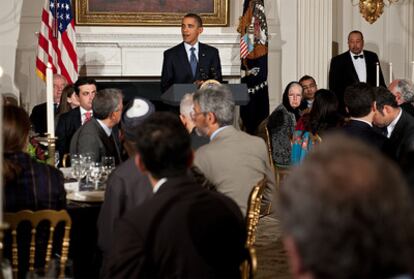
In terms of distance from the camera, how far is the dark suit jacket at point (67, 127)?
727cm

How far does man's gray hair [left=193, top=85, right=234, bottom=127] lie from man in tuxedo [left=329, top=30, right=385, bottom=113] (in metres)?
6.06

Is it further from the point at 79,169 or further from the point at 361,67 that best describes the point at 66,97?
the point at 361,67

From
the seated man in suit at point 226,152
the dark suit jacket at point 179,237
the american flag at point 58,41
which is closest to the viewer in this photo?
the dark suit jacket at point 179,237

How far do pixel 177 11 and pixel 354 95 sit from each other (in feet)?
19.5

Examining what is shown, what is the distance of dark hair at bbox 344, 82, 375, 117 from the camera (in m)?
5.34

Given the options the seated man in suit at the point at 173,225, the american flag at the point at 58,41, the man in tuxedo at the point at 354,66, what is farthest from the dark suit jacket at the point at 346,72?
the seated man in suit at the point at 173,225

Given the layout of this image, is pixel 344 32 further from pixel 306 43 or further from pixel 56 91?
pixel 56 91

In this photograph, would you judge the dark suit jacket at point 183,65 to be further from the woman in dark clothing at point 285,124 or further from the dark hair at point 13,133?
the dark hair at point 13,133

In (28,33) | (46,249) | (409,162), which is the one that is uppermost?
(28,33)

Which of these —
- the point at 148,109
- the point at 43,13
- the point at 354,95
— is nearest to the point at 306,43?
the point at 43,13

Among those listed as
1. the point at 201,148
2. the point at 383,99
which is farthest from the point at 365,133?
the point at 201,148

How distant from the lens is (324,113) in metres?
7.37

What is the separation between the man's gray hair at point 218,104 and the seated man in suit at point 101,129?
39.6 inches

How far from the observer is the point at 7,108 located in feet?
12.9
